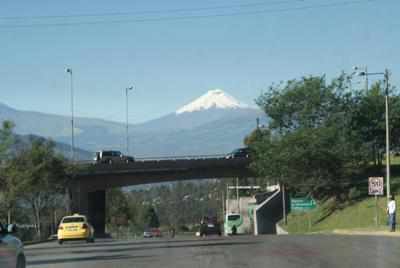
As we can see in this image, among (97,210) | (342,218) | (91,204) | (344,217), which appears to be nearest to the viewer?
(344,217)

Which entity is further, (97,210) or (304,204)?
(97,210)

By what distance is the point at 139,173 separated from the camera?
88.6 m

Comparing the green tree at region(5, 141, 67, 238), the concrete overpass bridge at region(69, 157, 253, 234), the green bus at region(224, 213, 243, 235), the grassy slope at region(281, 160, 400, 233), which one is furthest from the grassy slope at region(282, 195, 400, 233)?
the green tree at region(5, 141, 67, 238)

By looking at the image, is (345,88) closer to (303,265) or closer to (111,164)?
(111,164)

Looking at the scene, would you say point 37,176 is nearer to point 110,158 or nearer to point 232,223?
point 232,223

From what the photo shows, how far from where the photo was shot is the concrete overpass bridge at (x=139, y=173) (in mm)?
85688

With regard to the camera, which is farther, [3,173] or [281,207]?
[281,207]

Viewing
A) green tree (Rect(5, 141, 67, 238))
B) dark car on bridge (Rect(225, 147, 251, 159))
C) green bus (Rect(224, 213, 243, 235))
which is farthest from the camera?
dark car on bridge (Rect(225, 147, 251, 159))

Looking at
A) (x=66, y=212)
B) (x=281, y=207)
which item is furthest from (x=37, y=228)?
(x=281, y=207)

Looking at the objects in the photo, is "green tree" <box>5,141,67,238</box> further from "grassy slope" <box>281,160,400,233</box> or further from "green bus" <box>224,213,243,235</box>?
"grassy slope" <box>281,160,400,233</box>

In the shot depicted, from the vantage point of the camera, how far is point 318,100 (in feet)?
220

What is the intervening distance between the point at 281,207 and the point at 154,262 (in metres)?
65.8

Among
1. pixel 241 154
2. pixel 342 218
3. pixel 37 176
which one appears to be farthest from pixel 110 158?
pixel 342 218

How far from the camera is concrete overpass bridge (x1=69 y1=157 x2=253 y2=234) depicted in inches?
3374
